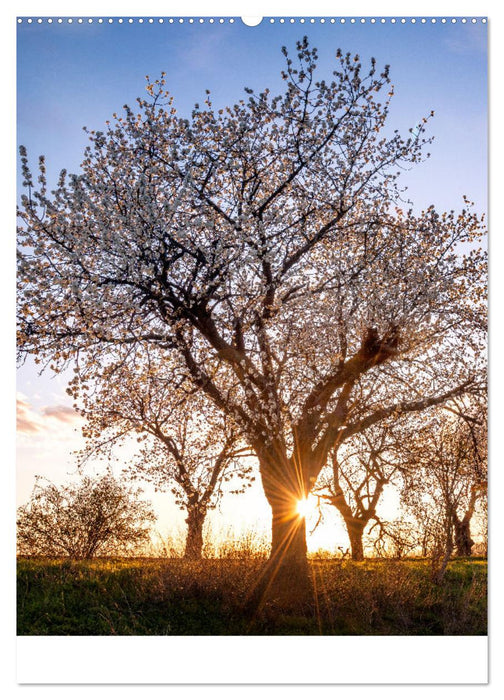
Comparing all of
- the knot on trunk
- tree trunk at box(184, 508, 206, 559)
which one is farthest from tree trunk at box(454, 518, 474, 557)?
tree trunk at box(184, 508, 206, 559)

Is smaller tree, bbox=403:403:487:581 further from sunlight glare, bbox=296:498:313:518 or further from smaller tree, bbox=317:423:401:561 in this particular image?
sunlight glare, bbox=296:498:313:518

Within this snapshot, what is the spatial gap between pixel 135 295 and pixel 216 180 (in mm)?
2079

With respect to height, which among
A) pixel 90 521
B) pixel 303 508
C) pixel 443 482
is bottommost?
pixel 90 521

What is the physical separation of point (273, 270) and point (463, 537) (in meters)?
5.10

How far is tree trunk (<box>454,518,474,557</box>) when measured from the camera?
884cm

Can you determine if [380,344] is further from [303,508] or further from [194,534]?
[194,534]

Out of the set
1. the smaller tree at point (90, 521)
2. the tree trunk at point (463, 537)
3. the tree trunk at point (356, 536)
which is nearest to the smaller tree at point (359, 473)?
the tree trunk at point (356, 536)

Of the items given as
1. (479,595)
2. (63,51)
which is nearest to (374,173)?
(63,51)

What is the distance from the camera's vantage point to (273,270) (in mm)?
8336

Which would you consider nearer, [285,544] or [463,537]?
[285,544]

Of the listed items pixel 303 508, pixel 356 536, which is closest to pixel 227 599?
pixel 303 508
